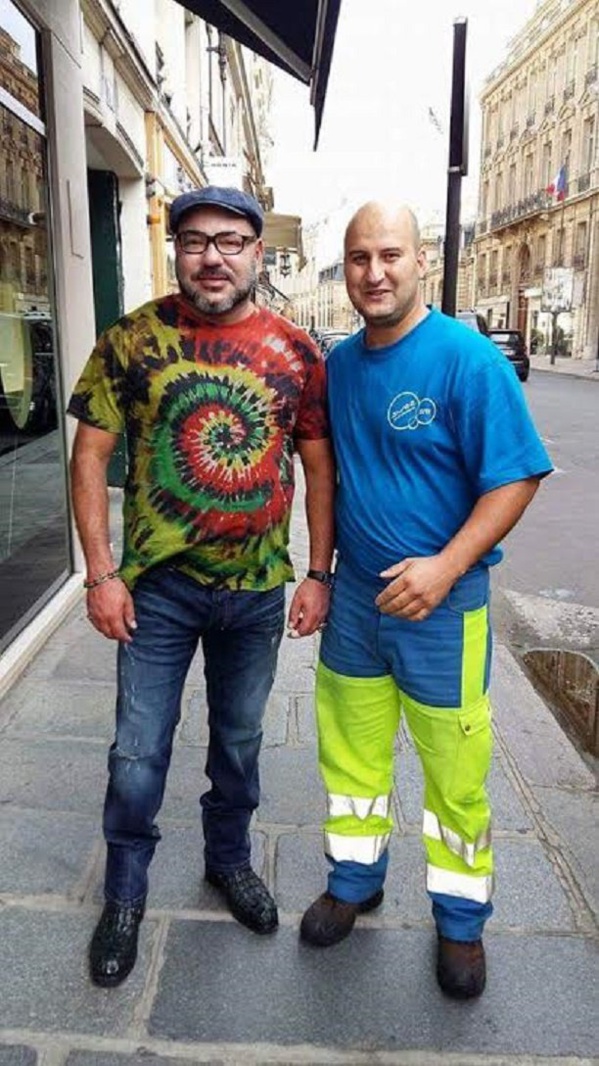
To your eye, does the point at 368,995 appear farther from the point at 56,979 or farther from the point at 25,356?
the point at 25,356

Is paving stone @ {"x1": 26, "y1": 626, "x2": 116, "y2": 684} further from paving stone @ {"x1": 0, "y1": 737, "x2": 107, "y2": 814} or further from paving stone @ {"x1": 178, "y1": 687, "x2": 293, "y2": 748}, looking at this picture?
paving stone @ {"x1": 0, "y1": 737, "x2": 107, "y2": 814}

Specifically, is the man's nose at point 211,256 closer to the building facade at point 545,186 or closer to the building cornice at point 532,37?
the building facade at point 545,186

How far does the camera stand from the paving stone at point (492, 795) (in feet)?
10.0

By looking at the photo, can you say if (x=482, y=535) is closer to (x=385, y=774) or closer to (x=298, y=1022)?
(x=385, y=774)

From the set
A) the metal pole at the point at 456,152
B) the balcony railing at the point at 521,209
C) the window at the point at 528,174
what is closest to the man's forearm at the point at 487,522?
the metal pole at the point at 456,152

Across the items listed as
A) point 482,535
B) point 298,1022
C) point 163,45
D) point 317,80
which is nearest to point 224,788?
point 298,1022

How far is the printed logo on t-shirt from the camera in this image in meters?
2.07

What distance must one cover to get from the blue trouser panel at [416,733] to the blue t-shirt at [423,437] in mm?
163

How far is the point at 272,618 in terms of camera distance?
2.39 meters

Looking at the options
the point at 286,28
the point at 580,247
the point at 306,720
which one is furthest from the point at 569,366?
the point at 306,720

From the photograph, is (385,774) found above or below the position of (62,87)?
below

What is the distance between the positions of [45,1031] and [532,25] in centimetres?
6042

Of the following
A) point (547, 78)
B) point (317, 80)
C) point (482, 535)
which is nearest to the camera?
point (482, 535)

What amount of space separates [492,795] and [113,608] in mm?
1739
